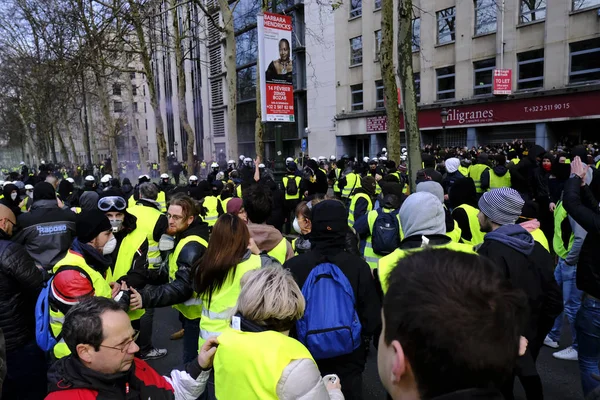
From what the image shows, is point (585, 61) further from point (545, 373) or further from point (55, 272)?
point (55, 272)

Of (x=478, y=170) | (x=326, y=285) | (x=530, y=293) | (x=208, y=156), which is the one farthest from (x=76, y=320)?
(x=208, y=156)

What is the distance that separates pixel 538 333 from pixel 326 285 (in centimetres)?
147

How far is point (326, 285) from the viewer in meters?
2.60

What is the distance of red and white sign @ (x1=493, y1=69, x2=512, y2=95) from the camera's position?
21766 millimetres

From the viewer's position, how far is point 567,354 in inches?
178

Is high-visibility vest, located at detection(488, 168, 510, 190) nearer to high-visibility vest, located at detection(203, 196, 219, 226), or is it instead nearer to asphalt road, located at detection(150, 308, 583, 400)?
asphalt road, located at detection(150, 308, 583, 400)

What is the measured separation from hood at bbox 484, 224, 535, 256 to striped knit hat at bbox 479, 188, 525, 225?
0.13 meters

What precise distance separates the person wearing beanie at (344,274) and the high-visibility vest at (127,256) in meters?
1.50

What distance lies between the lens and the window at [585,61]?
1936 cm

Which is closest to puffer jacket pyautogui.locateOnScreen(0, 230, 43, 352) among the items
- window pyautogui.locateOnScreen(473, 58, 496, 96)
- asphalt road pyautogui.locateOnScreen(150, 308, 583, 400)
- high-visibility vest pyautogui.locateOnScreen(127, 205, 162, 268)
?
high-visibility vest pyautogui.locateOnScreen(127, 205, 162, 268)

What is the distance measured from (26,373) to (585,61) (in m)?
23.5

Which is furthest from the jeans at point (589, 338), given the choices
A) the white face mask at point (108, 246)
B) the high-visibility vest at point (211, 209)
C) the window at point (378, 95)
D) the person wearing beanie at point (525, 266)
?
the window at point (378, 95)

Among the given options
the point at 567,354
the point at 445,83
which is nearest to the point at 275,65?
the point at 567,354

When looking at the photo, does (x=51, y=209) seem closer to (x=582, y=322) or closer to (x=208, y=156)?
(x=582, y=322)
